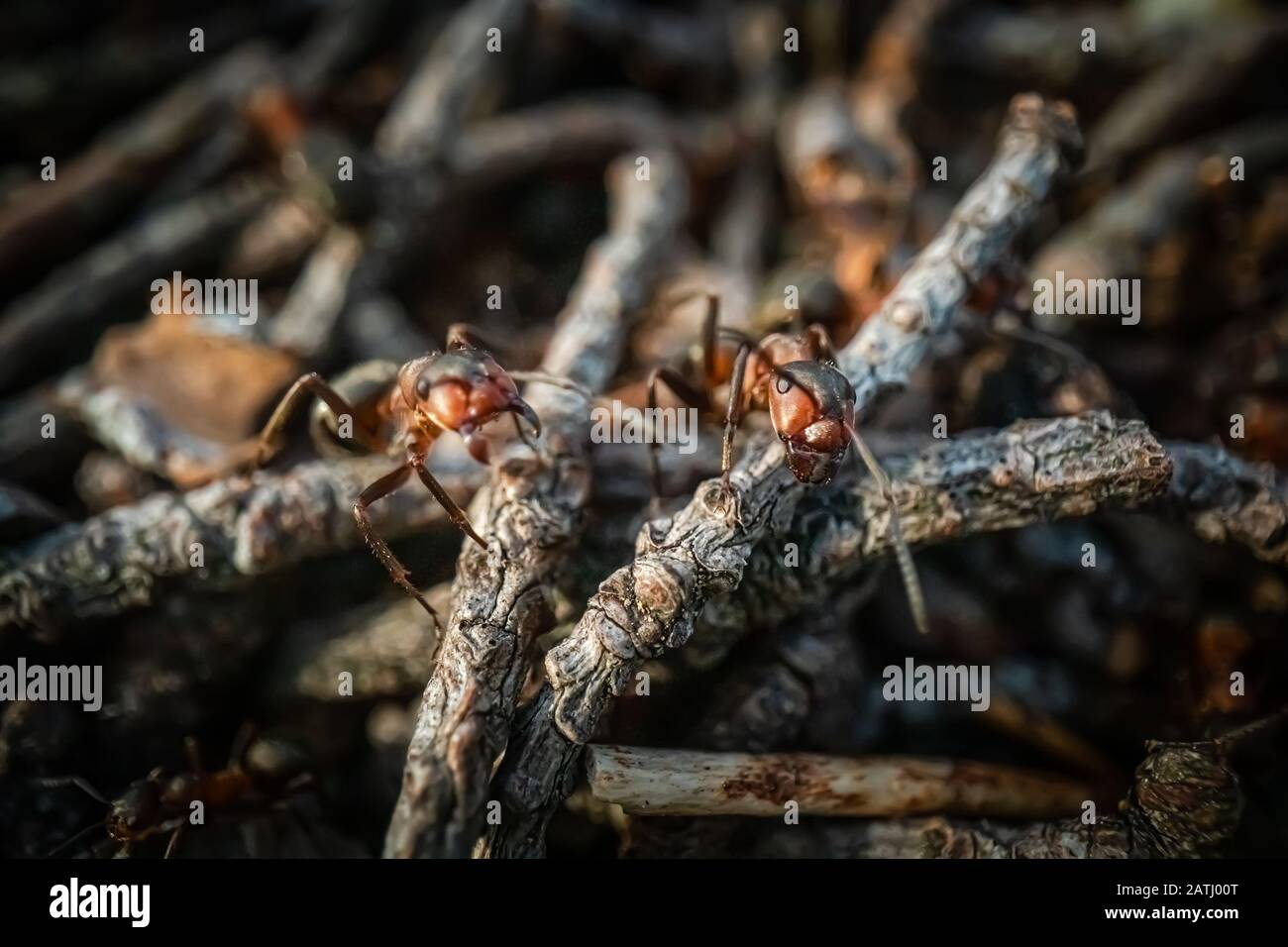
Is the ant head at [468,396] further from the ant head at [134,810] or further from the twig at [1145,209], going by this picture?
the twig at [1145,209]

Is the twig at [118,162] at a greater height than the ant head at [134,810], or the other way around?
the twig at [118,162]

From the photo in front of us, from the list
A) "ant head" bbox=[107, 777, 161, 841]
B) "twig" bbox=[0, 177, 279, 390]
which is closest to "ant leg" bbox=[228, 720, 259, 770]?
"ant head" bbox=[107, 777, 161, 841]

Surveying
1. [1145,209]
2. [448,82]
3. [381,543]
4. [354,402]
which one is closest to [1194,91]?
[1145,209]

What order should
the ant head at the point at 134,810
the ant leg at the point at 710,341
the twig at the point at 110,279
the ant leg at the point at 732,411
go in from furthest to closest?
the twig at the point at 110,279 < the ant leg at the point at 710,341 < the ant head at the point at 134,810 < the ant leg at the point at 732,411

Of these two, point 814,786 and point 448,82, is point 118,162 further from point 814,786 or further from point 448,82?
point 814,786

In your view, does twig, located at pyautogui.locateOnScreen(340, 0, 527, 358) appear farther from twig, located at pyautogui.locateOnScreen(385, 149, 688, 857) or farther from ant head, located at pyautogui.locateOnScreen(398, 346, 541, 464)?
ant head, located at pyautogui.locateOnScreen(398, 346, 541, 464)

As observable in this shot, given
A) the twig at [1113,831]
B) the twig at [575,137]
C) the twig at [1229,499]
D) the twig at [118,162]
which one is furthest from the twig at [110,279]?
the twig at [1229,499]
